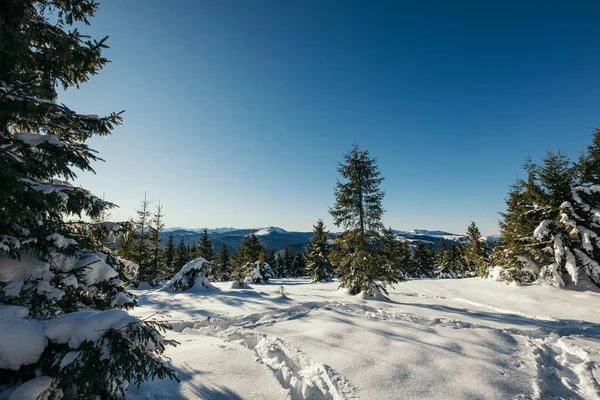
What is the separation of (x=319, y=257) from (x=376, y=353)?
29.6m

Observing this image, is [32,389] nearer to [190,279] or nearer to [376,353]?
[376,353]

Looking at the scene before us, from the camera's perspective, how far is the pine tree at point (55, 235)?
2.83 meters

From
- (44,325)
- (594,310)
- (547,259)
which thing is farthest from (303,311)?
(547,259)

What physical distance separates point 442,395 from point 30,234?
733cm

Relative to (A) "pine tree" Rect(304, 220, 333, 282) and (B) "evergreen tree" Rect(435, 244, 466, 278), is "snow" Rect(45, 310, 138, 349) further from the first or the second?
(B) "evergreen tree" Rect(435, 244, 466, 278)

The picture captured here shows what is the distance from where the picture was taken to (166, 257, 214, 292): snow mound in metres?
16.6

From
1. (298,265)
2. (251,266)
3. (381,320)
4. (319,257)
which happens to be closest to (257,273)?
(251,266)

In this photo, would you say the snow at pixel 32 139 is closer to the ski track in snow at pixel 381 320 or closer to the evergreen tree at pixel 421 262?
the ski track in snow at pixel 381 320

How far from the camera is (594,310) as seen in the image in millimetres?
11016

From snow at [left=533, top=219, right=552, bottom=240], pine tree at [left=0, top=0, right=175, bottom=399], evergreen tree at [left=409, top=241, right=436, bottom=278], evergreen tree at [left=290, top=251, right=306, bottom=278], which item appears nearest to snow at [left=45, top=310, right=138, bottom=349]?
pine tree at [left=0, top=0, right=175, bottom=399]

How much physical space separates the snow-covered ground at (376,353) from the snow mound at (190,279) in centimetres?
559

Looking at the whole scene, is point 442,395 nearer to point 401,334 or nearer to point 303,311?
point 401,334

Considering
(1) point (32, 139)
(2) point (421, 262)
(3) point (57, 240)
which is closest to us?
(1) point (32, 139)

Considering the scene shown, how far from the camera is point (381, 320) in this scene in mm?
8859
